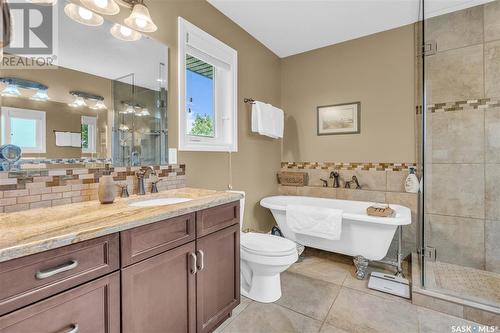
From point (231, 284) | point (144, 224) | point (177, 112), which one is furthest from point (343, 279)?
point (177, 112)

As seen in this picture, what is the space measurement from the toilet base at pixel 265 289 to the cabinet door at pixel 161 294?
720 mm

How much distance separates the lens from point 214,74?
2521 millimetres

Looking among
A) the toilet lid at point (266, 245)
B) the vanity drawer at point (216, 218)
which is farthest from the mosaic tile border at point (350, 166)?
the vanity drawer at point (216, 218)

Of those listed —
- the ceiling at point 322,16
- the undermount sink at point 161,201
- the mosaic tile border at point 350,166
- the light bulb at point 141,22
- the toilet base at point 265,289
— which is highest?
the ceiling at point 322,16

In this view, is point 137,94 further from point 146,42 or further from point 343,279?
point 343,279

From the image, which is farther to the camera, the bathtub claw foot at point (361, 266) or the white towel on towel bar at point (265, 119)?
the white towel on towel bar at point (265, 119)

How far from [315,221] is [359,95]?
167 cm

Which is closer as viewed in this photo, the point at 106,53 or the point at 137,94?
the point at 106,53

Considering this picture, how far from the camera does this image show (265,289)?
1.94 metres

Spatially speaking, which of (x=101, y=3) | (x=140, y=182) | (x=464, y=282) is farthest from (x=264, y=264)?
(x=101, y=3)

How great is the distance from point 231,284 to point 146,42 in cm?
181

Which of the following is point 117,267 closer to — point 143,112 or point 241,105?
point 143,112

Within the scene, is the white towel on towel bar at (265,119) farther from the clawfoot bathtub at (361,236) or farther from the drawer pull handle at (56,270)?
the drawer pull handle at (56,270)

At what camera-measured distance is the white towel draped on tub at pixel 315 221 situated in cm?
221
